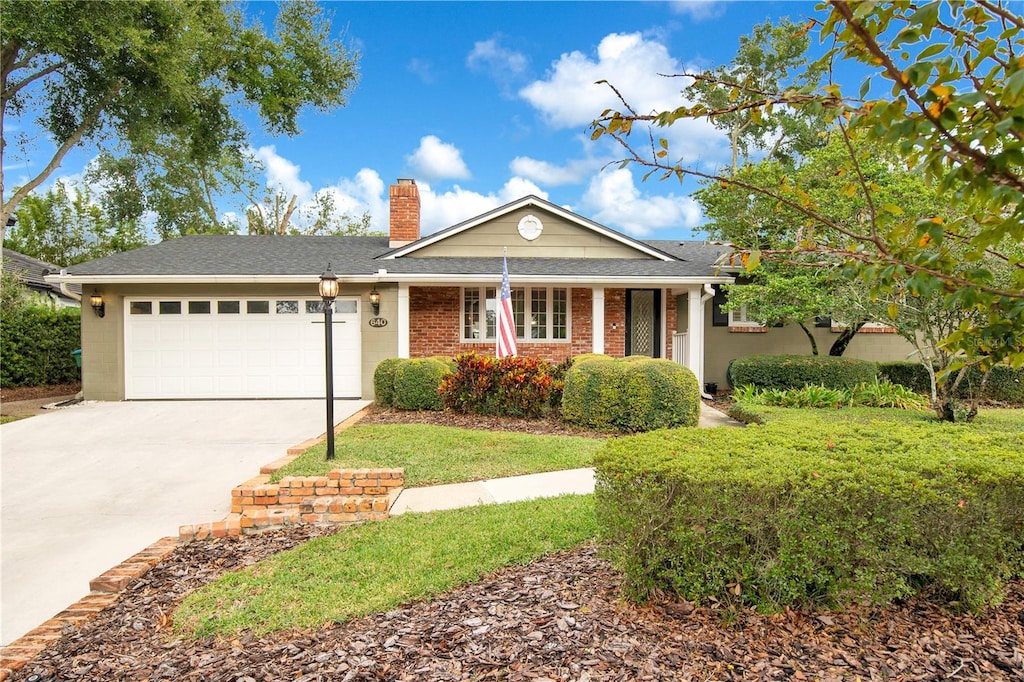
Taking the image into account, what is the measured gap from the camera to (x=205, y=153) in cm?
1803

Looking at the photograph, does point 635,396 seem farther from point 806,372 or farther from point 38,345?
point 38,345

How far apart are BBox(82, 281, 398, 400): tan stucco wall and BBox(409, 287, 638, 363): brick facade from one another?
725mm

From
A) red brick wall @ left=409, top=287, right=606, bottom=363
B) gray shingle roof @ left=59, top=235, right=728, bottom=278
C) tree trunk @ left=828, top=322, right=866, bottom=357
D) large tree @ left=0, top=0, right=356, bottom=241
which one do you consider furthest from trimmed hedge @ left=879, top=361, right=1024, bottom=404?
large tree @ left=0, top=0, right=356, bottom=241

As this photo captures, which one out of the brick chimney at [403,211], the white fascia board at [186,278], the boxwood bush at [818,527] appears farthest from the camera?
the brick chimney at [403,211]

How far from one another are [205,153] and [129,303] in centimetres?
835

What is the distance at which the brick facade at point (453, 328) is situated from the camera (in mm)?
12516

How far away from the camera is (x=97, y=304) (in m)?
11.5

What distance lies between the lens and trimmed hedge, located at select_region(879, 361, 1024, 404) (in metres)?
11.3

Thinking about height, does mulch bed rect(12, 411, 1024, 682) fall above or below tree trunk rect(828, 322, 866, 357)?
below

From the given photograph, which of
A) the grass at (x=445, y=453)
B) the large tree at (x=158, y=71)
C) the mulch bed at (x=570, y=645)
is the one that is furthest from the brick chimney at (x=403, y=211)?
the mulch bed at (x=570, y=645)

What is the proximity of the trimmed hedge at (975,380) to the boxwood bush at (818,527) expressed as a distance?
1002 centimetres

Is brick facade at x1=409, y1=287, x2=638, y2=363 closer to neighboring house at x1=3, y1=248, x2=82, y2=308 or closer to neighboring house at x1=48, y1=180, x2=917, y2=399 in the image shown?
neighboring house at x1=48, y1=180, x2=917, y2=399

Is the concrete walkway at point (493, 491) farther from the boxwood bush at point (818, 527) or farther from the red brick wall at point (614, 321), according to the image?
the red brick wall at point (614, 321)

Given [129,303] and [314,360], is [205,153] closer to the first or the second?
[129,303]
